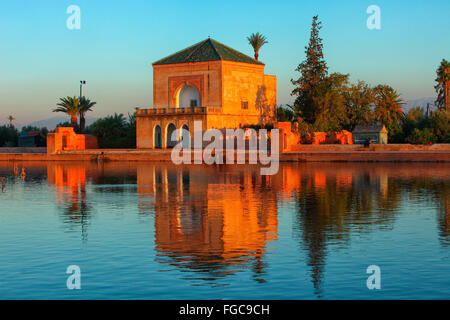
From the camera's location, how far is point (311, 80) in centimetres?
5469

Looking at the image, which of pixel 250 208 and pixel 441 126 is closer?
pixel 250 208

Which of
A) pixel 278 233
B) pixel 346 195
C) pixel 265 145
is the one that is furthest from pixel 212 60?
pixel 278 233

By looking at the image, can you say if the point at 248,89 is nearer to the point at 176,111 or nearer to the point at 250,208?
the point at 176,111

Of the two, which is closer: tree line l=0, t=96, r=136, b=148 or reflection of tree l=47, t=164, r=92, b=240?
reflection of tree l=47, t=164, r=92, b=240

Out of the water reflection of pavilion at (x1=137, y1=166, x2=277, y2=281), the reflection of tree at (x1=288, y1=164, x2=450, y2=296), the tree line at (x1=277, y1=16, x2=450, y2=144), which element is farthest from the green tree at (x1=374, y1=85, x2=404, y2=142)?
the water reflection of pavilion at (x1=137, y1=166, x2=277, y2=281)

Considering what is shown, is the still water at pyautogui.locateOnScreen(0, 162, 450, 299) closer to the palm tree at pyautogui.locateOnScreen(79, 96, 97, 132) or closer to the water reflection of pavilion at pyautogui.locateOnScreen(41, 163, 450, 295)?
the water reflection of pavilion at pyautogui.locateOnScreen(41, 163, 450, 295)

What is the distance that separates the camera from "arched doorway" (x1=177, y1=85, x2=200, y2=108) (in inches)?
2110

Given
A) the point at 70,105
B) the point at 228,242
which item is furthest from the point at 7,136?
the point at 228,242

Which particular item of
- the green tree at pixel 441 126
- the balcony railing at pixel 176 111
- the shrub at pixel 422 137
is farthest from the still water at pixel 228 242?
the green tree at pixel 441 126

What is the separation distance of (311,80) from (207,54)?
941 cm

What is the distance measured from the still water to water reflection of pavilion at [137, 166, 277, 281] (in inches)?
1.4
